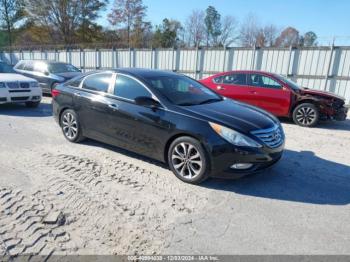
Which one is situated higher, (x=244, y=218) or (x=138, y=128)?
(x=138, y=128)

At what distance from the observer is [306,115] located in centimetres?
802

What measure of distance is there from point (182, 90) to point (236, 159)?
1.67 m

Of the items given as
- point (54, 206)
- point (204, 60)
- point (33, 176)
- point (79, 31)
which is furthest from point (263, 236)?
point (79, 31)

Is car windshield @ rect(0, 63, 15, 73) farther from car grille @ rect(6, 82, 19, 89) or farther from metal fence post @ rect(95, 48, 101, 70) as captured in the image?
metal fence post @ rect(95, 48, 101, 70)

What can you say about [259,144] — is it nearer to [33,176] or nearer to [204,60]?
[33,176]

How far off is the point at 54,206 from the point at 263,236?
236 cm

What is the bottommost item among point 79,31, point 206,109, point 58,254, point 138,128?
point 58,254

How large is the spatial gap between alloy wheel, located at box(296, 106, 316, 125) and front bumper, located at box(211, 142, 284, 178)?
4761mm

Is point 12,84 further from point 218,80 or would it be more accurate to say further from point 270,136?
point 270,136

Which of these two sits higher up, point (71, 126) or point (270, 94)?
point (270, 94)

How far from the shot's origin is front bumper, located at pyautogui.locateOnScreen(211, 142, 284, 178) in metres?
3.72

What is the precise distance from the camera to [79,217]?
123 inches

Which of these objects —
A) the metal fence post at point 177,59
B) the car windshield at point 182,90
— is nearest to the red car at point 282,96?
the car windshield at point 182,90

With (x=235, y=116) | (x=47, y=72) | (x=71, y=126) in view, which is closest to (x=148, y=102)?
(x=235, y=116)
